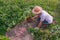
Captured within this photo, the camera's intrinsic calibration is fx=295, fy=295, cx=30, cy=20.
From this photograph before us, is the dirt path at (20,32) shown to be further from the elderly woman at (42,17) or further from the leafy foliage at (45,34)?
the elderly woman at (42,17)

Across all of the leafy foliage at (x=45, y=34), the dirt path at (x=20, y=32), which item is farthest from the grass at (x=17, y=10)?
the leafy foliage at (x=45, y=34)

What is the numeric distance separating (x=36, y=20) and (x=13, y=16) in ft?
2.65

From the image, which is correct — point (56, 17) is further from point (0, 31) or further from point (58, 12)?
point (0, 31)

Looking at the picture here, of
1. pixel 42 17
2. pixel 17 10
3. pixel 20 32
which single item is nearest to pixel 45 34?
pixel 42 17

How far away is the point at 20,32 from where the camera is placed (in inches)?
360

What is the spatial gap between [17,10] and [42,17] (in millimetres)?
1302

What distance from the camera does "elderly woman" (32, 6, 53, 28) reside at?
29.2ft

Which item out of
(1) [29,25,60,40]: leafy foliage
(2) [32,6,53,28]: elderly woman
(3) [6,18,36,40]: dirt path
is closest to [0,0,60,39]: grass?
(3) [6,18,36,40]: dirt path

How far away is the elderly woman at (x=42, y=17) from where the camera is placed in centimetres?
891

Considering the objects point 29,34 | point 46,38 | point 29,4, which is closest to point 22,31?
point 29,34

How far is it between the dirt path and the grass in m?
0.16

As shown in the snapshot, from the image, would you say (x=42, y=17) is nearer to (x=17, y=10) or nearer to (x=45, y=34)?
(x=45, y=34)

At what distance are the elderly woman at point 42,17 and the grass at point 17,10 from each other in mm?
611

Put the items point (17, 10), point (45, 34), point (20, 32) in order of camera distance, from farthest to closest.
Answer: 1. point (17, 10)
2. point (20, 32)
3. point (45, 34)
